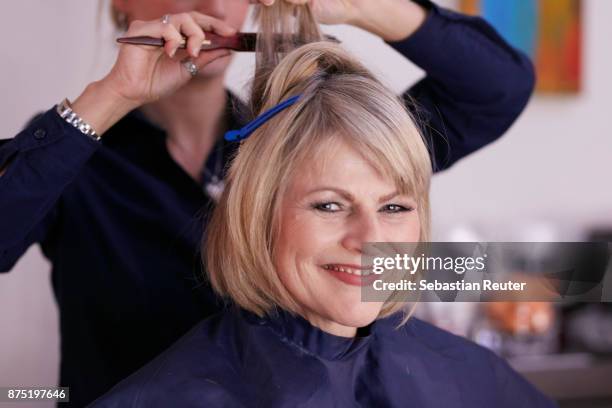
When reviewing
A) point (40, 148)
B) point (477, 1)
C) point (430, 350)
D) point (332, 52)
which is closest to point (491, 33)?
point (332, 52)

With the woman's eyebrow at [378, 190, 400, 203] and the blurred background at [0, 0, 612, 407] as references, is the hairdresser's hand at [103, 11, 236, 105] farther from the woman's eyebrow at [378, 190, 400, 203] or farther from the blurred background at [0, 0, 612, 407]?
the blurred background at [0, 0, 612, 407]

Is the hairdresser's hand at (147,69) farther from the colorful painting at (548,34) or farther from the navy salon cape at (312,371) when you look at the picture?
the colorful painting at (548,34)

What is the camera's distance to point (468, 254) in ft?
3.89

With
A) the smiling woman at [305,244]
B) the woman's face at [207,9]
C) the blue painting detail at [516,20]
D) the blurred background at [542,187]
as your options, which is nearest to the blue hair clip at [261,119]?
the smiling woman at [305,244]

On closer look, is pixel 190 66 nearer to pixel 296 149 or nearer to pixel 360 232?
pixel 296 149

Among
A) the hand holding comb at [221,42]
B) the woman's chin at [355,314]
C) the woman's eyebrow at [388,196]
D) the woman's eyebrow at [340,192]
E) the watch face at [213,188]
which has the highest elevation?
the hand holding comb at [221,42]

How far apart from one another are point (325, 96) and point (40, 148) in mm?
400

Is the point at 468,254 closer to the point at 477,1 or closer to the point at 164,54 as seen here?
the point at 164,54

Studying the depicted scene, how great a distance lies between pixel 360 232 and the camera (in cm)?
105

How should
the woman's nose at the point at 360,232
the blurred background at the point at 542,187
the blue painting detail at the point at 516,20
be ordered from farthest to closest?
the blue painting detail at the point at 516,20 → the blurred background at the point at 542,187 → the woman's nose at the point at 360,232

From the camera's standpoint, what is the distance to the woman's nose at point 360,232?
1.05 m

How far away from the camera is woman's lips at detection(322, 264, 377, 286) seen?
1.06m

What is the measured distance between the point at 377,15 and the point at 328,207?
359 millimetres

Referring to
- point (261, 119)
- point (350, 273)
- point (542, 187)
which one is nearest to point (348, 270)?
point (350, 273)
